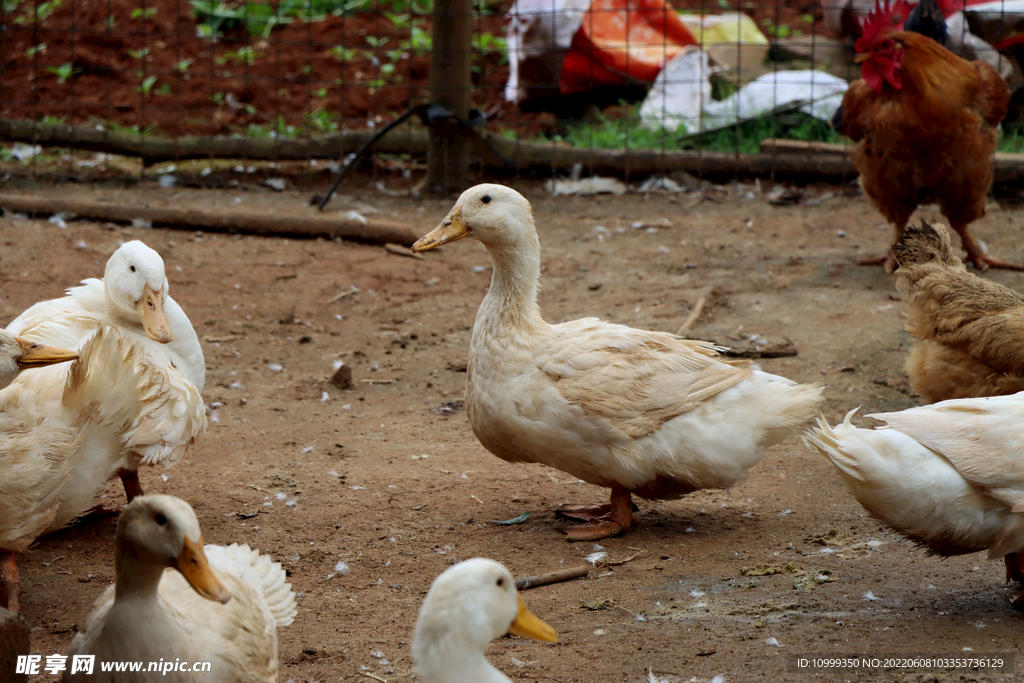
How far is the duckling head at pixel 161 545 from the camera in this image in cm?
221

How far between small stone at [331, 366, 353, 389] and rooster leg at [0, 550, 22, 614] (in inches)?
90.4

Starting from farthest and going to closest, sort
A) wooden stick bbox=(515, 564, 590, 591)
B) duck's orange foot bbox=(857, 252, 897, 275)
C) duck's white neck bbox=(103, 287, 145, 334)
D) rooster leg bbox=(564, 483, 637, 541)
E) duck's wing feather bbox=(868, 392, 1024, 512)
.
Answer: duck's orange foot bbox=(857, 252, 897, 275)
duck's white neck bbox=(103, 287, 145, 334)
rooster leg bbox=(564, 483, 637, 541)
wooden stick bbox=(515, 564, 590, 591)
duck's wing feather bbox=(868, 392, 1024, 512)

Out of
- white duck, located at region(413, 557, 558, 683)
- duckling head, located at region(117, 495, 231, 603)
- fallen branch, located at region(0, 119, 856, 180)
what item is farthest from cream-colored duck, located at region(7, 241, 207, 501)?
fallen branch, located at region(0, 119, 856, 180)

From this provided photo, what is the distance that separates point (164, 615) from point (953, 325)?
10.9 feet

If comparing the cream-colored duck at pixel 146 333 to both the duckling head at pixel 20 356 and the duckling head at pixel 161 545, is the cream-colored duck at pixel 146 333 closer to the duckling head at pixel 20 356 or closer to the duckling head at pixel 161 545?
the duckling head at pixel 20 356

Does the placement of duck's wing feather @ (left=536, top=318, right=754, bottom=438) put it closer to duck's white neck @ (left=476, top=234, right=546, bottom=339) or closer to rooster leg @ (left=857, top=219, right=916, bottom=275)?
duck's white neck @ (left=476, top=234, right=546, bottom=339)

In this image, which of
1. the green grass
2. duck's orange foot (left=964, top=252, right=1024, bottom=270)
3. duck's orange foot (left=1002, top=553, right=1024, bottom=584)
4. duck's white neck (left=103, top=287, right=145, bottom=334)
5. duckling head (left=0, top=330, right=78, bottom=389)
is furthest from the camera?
the green grass

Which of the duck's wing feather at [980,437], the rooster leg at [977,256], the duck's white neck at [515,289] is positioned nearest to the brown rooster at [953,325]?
the duck's wing feather at [980,437]

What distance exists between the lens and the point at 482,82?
10539 mm

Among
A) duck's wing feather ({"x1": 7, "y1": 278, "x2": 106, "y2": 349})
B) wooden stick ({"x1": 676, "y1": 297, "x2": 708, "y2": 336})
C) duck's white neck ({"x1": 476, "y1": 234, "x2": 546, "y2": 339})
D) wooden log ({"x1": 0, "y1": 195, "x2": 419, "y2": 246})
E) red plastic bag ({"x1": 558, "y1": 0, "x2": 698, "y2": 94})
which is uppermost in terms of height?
red plastic bag ({"x1": 558, "y1": 0, "x2": 698, "y2": 94})

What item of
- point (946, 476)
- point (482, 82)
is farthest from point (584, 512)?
point (482, 82)

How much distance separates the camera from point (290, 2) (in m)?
11.9

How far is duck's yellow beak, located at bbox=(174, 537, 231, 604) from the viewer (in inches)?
87.6

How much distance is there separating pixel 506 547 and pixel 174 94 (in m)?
8.37
